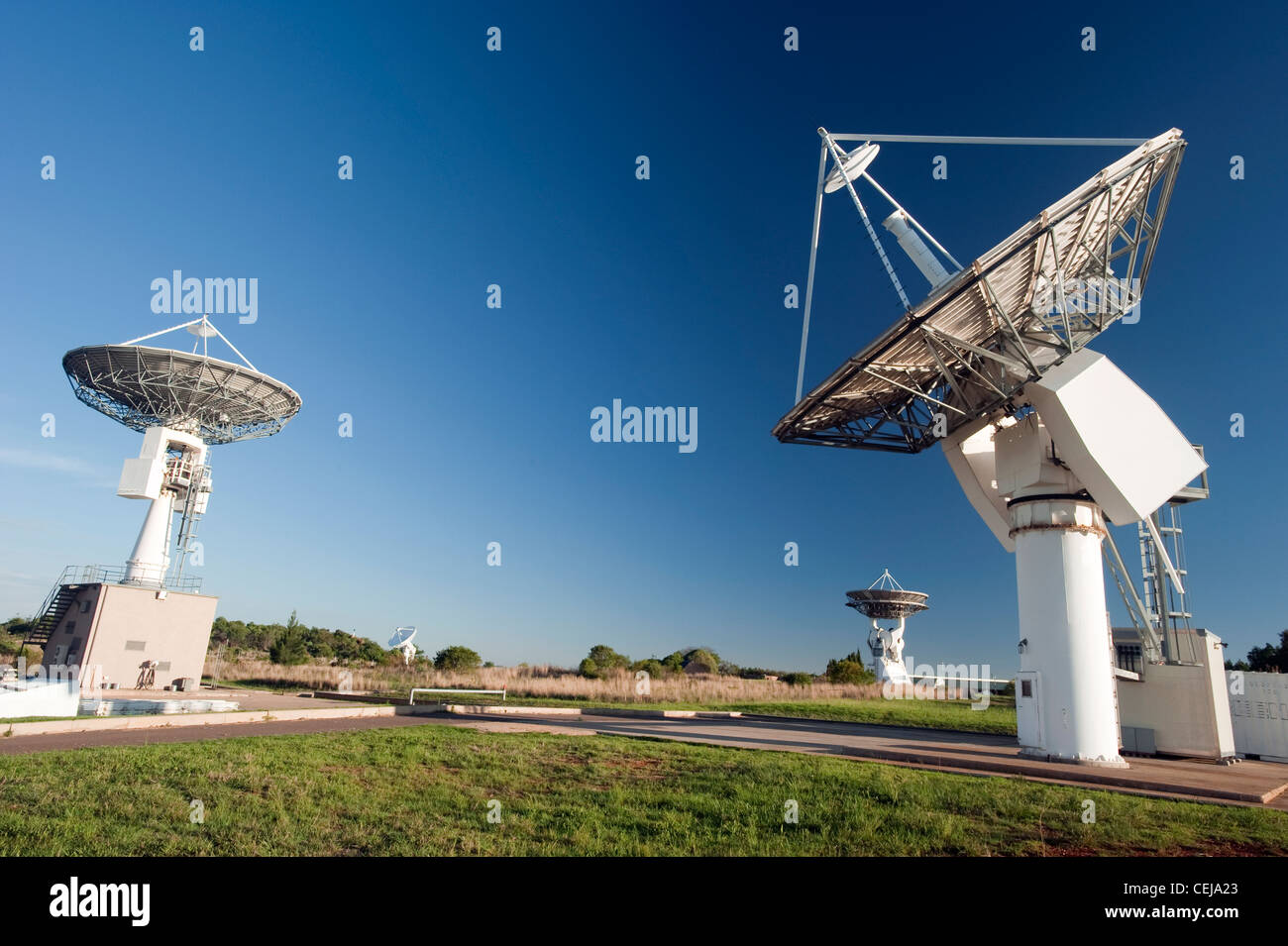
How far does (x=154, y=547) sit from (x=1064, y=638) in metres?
39.4

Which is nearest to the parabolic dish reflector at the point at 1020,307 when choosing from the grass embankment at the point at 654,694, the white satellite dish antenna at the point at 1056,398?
the white satellite dish antenna at the point at 1056,398

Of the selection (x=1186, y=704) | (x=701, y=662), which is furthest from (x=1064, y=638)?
(x=701, y=662)

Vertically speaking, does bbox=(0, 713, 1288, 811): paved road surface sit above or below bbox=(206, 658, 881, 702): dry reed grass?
above

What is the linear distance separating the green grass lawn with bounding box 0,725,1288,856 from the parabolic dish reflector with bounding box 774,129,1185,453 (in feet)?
30.7

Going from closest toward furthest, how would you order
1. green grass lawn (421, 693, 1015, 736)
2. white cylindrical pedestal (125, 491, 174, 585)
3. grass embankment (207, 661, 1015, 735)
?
green grass lawn (421, 693, 1015, 736)
grass embankment (207, 661, 1015, 735)
white cylindrical pedestal (125, 491, 174, 585)

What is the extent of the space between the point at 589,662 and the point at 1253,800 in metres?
45.3

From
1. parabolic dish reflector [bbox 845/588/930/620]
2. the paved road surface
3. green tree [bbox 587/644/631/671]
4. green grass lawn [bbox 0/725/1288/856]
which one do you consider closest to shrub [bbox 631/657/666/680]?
green tree [bbox 587/644/631/671]

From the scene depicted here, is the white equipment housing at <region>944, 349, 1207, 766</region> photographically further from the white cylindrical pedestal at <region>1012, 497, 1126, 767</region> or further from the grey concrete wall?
the grey concrete wall

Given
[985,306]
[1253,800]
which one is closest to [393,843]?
[1253,800]

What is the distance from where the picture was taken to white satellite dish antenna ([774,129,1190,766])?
47.3ft

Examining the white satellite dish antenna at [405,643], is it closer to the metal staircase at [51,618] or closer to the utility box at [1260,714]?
the metal staircase at [51,618]

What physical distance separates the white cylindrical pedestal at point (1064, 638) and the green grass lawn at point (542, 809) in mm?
4688
